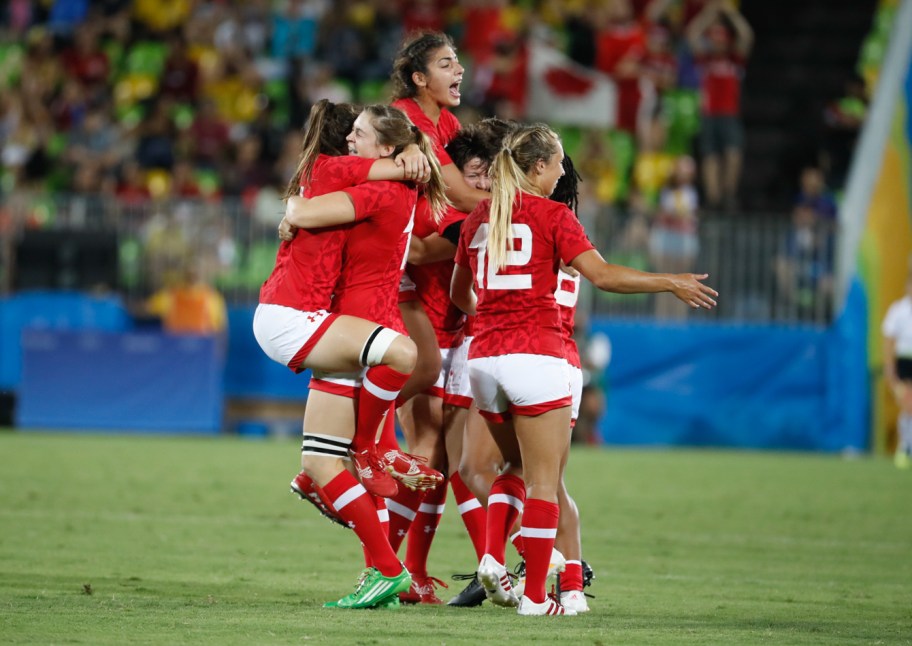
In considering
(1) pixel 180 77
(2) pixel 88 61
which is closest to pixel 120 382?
(1) pixel 180 77

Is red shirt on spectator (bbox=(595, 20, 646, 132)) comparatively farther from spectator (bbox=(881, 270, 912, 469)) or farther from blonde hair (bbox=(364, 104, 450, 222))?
blonde hair (bbox=(364, 104, 450, 222))

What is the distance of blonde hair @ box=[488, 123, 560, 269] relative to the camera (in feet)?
20.9

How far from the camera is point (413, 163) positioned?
21.5 ft

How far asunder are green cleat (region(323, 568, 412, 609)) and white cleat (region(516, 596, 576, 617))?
1.66 ft

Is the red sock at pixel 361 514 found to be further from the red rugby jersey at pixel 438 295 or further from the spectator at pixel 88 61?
the spectator at pixel 88 61

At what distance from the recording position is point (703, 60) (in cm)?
2067

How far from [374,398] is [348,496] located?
43cm

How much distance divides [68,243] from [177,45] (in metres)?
6.33

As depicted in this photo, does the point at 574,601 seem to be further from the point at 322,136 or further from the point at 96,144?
the point at 96,144

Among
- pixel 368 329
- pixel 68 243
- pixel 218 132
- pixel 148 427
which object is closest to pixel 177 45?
pixel 218 132

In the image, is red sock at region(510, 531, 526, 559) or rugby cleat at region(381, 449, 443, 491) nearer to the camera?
rugby cleat at region(381, 449, 443, 491)

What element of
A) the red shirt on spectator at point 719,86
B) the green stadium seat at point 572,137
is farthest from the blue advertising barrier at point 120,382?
the red shirt on spectator at point 719,86

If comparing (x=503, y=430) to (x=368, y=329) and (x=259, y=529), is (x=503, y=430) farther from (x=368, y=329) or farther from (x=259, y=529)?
(x=259, y=529)

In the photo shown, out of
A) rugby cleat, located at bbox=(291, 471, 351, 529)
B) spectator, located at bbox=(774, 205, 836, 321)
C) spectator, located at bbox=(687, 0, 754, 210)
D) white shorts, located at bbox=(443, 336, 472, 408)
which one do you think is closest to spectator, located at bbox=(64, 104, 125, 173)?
spectator, located at bbox=(687, 0, 754, 210)
